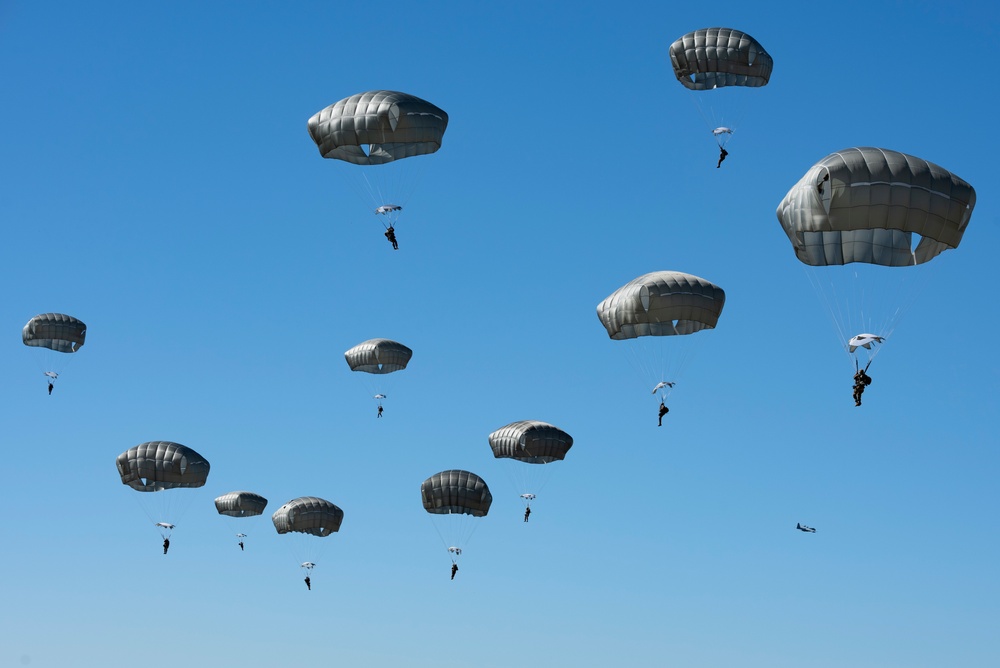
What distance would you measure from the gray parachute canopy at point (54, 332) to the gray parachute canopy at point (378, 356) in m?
15.4

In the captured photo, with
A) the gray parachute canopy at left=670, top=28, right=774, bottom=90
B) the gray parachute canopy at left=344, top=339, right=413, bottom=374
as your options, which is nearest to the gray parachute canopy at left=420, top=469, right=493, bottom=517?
the gray parachute canopy at left=344, top=339, right=413, bottom=374

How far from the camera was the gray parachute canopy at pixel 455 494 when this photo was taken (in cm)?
7481

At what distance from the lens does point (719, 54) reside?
221 ft

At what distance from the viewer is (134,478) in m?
74.7

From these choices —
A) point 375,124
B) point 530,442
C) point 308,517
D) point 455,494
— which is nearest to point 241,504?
point 308,517

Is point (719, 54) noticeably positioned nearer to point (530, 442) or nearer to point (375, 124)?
point (375, 124)

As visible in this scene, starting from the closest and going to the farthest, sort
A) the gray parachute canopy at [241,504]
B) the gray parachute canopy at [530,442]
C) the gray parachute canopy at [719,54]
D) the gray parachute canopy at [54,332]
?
the gray parachute canopy at [719,54]
the gray parachute canopy at [530,442]
the gray parachute canopy at [54,332]
the gray parachute canopy at [241,504]

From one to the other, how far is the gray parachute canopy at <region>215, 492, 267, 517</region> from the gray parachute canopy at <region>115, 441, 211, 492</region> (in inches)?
650

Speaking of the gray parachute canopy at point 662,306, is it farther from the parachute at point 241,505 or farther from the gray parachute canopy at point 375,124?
the parachute at point 241,505

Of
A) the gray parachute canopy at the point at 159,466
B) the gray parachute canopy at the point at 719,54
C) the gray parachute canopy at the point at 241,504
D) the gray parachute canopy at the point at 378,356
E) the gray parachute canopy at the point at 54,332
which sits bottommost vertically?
the gray parachute canopy at the point at 159,466

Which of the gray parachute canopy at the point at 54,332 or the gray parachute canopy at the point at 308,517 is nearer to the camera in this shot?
the gray parachute canopy at the point at 308,517

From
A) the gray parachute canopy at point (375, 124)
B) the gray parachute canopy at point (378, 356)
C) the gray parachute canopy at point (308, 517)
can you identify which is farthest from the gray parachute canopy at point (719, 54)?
the gray parachute canopy at point (308, 517)

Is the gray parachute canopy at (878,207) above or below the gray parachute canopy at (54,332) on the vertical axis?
below

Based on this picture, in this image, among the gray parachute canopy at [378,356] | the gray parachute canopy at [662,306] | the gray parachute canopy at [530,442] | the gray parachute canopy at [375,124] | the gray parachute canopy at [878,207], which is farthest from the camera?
the gray parachute canopy at [378,356]
